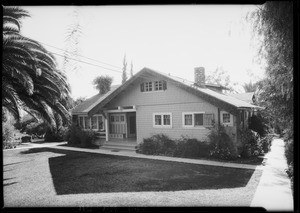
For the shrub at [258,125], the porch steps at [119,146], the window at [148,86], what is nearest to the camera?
the window at [148,86]

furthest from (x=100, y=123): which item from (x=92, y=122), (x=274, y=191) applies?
(x=274, y=191)

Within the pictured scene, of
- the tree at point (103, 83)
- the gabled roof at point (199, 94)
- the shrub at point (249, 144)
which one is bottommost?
the shrub at point (249, 144)

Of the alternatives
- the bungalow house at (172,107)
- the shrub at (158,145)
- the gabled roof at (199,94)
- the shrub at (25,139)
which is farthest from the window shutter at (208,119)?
the shrub at (25,139)

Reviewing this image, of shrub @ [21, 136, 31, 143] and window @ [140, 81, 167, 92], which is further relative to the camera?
shrub @ [21, 136, 31, 143]

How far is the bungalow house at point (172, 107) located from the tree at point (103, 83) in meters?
8.36

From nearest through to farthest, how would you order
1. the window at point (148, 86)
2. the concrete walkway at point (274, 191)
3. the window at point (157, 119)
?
the concrete walkway at point (274, 191) < the window at point (157, 119) < the window at point (148, 86)

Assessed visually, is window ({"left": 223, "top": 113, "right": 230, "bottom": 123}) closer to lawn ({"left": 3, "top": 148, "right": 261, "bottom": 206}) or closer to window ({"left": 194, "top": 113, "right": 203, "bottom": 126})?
window ({"left": 194, "top": 113, "right": 203, "bottom": 126})

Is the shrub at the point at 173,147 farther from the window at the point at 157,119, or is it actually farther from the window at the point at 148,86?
the window at the point at 148,86

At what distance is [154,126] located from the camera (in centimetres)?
1578

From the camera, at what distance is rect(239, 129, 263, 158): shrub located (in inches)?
479

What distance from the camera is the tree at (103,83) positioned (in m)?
26.5

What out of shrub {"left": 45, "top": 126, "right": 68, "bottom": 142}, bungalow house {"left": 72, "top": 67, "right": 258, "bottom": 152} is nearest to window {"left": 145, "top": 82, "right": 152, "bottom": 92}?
bungalow house {"left": 72, "top": 67, "right": 258, "bottom": 152}

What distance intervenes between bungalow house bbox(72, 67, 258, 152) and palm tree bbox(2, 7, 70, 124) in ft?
19.5
